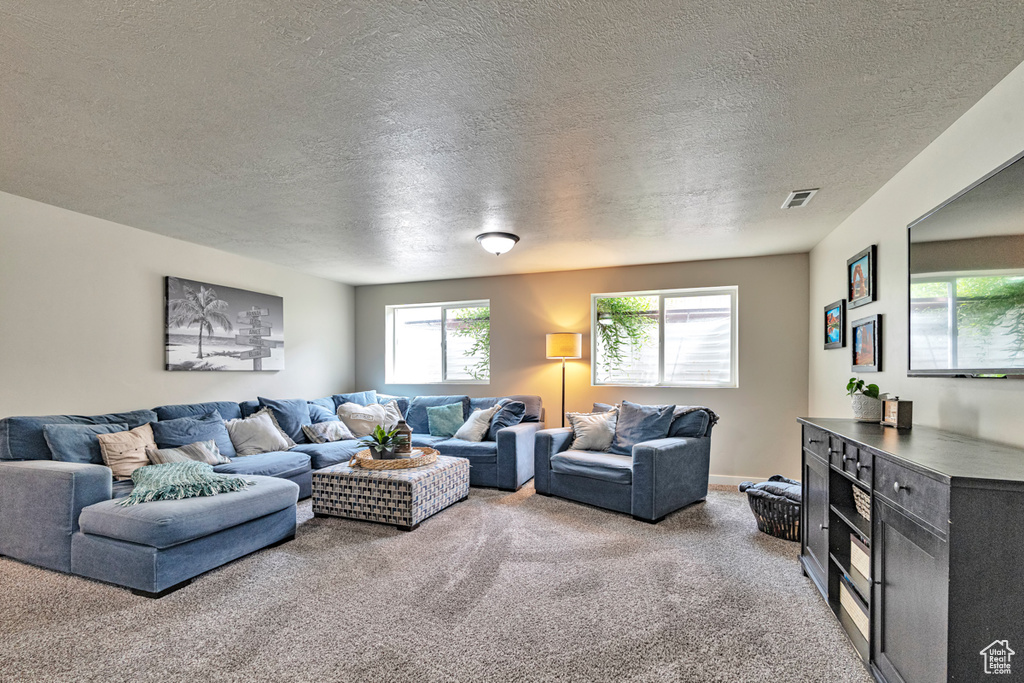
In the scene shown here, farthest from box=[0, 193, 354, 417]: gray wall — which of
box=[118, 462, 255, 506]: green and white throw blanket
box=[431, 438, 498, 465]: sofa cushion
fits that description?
box=[431, 438, 498, 465]: sofa cushion

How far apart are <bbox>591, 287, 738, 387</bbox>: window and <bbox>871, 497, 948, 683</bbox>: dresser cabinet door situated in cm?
350

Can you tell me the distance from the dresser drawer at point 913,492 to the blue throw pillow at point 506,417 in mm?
3587

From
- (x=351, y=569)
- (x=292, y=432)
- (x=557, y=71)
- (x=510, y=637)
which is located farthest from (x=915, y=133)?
(x=292, y=432)

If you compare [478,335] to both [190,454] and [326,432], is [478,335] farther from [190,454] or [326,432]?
[190,454]

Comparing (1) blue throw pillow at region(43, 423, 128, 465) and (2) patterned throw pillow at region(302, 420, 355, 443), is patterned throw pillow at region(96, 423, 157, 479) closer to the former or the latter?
(1) blue throw pillow at region(43, 423, 128, 465)

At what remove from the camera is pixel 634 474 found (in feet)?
12.7

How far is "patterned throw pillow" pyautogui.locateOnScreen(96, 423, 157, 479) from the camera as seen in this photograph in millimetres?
3318

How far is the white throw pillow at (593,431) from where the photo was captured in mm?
4570

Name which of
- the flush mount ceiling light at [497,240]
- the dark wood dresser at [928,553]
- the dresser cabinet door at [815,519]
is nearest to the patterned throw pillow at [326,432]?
the flush mount ceiling light at [497,240]

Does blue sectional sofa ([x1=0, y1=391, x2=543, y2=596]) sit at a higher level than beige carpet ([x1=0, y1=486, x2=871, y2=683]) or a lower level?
higher

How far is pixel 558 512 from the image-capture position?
4.04 m

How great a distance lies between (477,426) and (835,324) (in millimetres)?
3303

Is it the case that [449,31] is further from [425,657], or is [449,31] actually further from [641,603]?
[641,603]

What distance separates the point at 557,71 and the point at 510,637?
7.59ft
